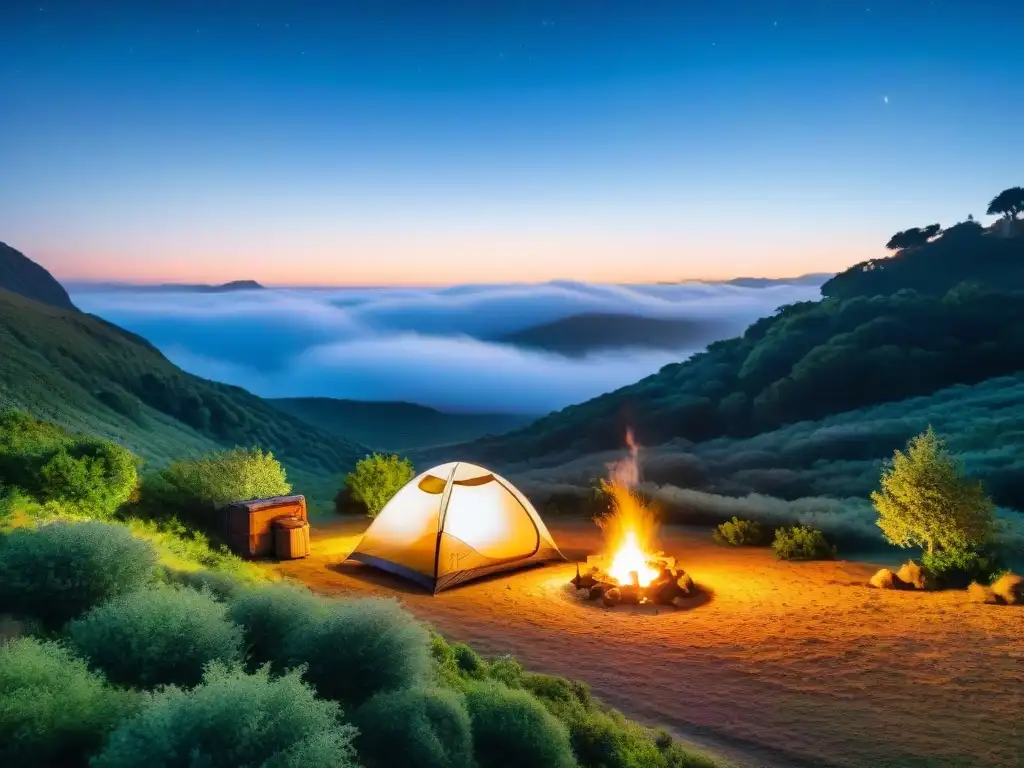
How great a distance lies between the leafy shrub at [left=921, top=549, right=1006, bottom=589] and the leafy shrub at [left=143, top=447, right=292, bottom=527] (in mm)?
11632

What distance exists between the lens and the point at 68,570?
5879mm

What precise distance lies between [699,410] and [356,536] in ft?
87.7

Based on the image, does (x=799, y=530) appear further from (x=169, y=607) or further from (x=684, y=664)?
(x=169, y=607)

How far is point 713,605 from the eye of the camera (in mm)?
10781

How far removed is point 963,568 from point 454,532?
7524 millimetres

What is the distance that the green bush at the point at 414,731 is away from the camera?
4477mm

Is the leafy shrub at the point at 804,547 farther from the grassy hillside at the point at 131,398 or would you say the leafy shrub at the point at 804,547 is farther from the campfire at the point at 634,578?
the grassy hillside at the point at 131,398

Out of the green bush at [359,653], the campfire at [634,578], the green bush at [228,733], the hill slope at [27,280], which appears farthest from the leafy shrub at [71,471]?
the hill slope at [27,280]

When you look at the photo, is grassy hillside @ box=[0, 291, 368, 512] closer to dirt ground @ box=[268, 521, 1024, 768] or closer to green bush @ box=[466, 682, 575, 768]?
dirt ground @ box=[268, 521, 1024, 768]

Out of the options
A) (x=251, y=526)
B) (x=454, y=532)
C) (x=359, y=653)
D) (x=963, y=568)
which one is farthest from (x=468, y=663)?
(x=963, y=568)

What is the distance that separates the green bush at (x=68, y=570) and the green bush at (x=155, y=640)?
0.56 m

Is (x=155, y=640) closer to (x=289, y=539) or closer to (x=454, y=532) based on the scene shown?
(x=454, y=532)

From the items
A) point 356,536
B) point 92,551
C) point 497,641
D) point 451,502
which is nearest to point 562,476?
point 356,536

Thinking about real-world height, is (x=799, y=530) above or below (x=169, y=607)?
below
